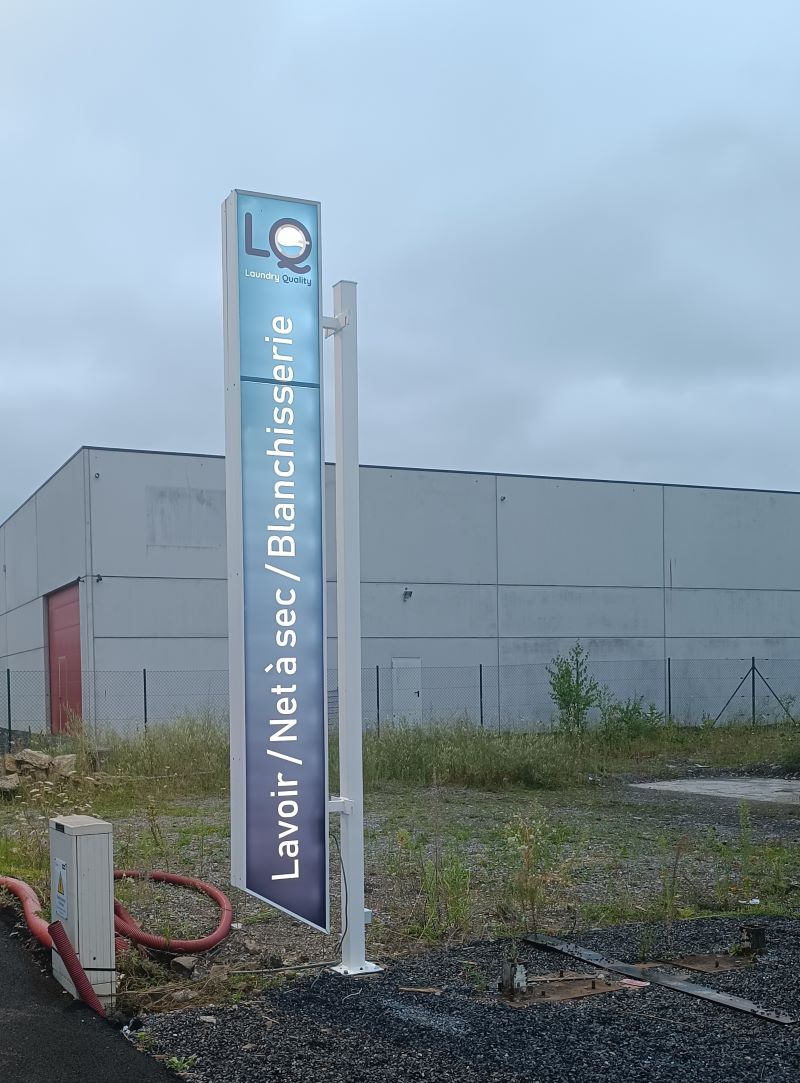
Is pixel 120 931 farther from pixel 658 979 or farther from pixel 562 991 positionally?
pixel 658 979

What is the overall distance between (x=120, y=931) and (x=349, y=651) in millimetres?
2162

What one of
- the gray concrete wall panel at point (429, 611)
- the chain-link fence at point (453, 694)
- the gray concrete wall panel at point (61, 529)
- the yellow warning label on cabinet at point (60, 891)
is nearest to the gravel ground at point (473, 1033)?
the yellow warning label on cabinet at point (60, 891)

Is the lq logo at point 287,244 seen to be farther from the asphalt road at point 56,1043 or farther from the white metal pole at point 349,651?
the asphalt road at point 56,1043

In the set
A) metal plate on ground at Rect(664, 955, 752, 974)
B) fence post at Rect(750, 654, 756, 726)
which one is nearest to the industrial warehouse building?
fence post at Rect(750, 654, 756, 726)

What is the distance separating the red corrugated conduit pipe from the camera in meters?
6.16

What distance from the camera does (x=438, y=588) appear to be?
32250 millimetres

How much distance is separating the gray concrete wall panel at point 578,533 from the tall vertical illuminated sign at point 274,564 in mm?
26594

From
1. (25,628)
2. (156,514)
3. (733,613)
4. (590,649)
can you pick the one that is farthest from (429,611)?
(25,628)

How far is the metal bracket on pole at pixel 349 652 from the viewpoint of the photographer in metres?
6.84

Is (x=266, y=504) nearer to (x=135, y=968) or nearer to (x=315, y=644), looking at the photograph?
(x=315, y=644)

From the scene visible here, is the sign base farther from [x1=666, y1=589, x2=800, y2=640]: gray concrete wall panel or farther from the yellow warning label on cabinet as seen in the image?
[x1=666, y1=589, x2=800, y2=640]: gray concrete wall panel

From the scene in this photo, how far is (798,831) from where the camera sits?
43.0ft

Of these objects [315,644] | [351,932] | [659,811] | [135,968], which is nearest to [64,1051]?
[135,968]

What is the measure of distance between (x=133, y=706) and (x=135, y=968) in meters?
21.9
